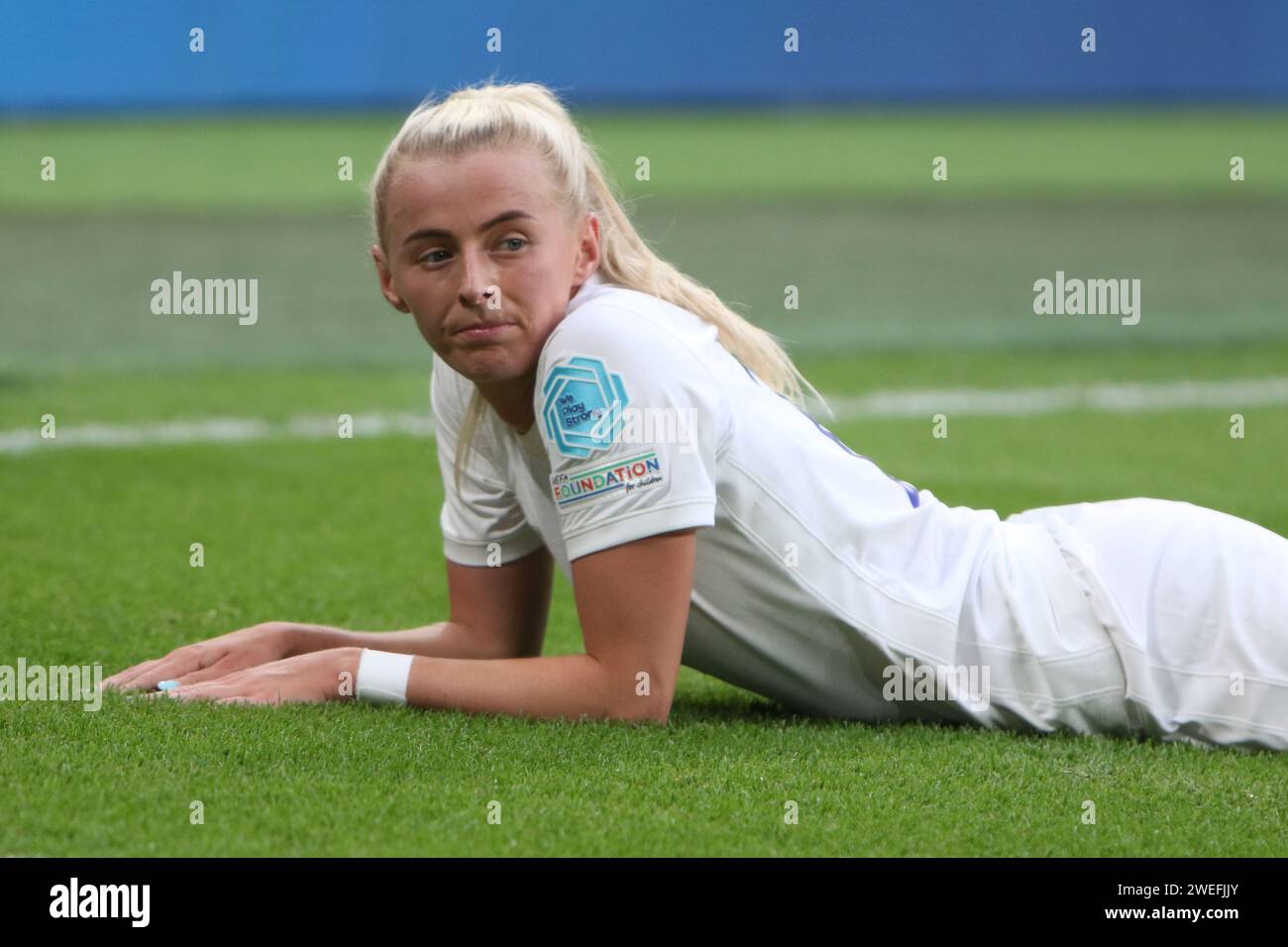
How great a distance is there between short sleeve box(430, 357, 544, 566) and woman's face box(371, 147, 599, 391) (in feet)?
1.52

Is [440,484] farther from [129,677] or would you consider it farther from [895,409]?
[129,677]

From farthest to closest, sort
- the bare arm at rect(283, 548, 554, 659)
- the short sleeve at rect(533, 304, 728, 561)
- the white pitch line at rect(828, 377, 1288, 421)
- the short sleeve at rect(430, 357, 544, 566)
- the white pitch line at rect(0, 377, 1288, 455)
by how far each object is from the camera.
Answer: the white pitch line at rect(828, 377, 1288, 421) → the white pitch line at rect(0, 377, 1288, 455) → the bare arm at rect(283, 548, 554, 659) → the short sleeve at rect(430, 357, 544, 566) → the short sleeve at rect(533, 304, 728, 561)

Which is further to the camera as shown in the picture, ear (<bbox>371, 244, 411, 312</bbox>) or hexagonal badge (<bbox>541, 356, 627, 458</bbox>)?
ear (<bbox>371, 244, 411, 312</bbox>)

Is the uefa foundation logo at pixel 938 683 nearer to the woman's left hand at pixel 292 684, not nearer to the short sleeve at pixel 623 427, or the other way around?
the short sleeve at pixel 623 427

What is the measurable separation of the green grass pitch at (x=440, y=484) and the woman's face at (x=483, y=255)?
749 mm

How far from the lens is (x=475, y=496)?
3920 mm

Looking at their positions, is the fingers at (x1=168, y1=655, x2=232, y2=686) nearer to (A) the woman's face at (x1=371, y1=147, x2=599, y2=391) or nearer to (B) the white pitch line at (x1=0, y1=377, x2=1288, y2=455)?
(A) the woman's face at (x1=371, y1=147, x2=599, y2=391)

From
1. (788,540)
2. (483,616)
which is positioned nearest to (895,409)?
(483,616)

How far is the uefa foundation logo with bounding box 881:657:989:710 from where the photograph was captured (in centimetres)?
358

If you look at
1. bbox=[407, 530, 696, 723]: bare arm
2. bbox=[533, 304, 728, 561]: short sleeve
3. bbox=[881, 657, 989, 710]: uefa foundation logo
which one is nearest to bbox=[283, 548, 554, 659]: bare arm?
bbox=[407, 530, 696, 723]: bare arm

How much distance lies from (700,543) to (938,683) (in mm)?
564

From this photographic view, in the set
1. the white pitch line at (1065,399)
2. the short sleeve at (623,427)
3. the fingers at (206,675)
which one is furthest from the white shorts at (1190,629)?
the white pitch line at (1065,399)

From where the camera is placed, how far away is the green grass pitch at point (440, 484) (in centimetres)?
306

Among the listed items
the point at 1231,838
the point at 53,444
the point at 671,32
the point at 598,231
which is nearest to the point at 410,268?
the point at 598,231
